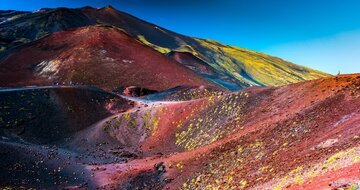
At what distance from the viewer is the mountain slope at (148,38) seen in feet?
361

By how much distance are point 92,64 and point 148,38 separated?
204ft

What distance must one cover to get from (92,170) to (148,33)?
11871 cm

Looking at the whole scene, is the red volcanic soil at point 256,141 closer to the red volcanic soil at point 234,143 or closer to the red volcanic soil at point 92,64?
the red volcanic soil at point 234,143

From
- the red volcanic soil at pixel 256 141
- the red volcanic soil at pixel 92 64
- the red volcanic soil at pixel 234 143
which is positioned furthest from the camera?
the red volcanic soil at pixel 92 64

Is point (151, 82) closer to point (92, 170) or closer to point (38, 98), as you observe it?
point (38, 98)

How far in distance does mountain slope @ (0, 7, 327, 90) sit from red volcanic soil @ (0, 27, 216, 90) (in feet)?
41.7

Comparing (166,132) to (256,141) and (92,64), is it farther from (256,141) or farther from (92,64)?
(92,64)

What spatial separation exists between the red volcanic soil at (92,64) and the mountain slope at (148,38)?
12717 millimetres

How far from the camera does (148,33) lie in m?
145

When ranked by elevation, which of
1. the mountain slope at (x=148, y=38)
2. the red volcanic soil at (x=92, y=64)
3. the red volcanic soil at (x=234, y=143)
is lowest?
the red volcanic soil at (x=234, y=143)

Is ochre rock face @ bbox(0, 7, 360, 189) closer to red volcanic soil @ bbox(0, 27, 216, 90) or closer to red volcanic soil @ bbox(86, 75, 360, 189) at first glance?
red volcanic soil @ bbox(86, 75, 360, 189)

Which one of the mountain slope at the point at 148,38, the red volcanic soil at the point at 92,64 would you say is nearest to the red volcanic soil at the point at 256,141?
the red volcanic soil at the point at 92,64

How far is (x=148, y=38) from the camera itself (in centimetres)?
13862

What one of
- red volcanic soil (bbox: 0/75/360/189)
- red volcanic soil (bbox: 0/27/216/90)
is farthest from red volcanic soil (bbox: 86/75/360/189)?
red volcanic soil (bbox: 0/27/216/90)
